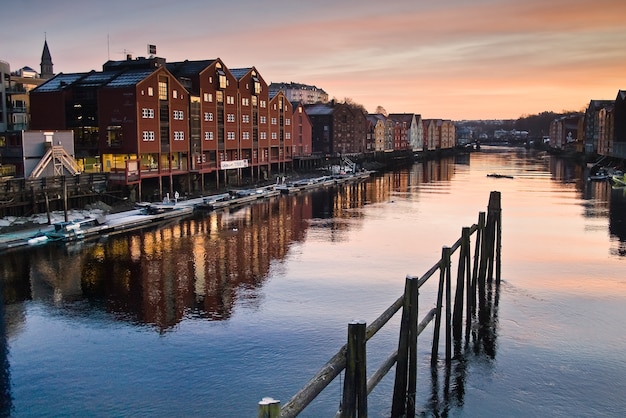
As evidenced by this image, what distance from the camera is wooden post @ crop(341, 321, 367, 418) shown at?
10.2m

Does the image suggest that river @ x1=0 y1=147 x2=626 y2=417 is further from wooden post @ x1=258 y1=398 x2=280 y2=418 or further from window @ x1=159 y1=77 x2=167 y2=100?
window @ x1=159 y1=77 x2=167 y2=100

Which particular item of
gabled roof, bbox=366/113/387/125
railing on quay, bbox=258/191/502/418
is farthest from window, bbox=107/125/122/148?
gabled roof, bbox=366/113/387/125

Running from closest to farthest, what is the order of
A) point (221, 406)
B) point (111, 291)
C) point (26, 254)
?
1. point (221, 406)
2. point (111, 291)
3. point (26, 254)

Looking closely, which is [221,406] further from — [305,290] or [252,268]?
[252,268]

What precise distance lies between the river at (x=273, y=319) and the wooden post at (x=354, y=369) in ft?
20.8

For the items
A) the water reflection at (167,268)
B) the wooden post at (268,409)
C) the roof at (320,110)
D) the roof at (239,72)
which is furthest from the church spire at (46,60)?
the wooden post at (268,409)

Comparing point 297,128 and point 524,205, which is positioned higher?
point 297,128

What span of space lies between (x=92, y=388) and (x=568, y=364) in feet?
50.5

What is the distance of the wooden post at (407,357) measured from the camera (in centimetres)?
1431

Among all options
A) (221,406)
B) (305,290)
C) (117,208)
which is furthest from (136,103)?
(221,406)

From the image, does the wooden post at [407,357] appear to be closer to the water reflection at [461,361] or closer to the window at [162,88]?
the water reflection at [461,361]

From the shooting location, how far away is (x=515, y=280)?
31.2m

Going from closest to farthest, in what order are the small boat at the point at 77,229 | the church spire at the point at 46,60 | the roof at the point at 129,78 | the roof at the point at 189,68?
the small boat at the point at 77,229
the roof at the point at 129,78
the roof at the point at 189,68
the church spire at the point at 46,60

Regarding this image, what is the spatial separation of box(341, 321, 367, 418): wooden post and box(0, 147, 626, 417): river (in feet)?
20.8
